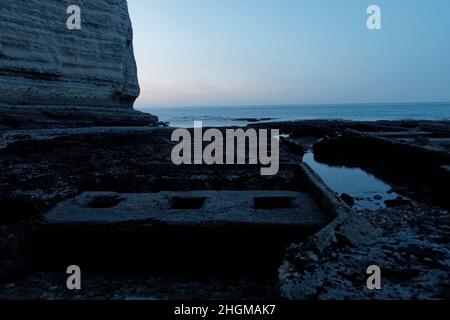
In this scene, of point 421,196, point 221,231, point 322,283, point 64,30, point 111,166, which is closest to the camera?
point 322,283

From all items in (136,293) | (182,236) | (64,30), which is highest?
(64,30)

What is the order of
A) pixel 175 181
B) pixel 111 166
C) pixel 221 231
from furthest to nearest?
pixel 111 166
pixel 175 181
pixel 221 231

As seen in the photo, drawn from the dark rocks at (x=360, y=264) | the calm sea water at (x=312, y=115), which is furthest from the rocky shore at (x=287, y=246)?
the calm sea water at (x=312, y=115)

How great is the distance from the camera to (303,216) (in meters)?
4.03

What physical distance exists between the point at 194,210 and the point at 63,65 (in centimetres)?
2311

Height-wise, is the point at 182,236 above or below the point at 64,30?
below

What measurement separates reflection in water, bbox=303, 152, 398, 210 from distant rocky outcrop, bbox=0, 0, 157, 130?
16.7 meters

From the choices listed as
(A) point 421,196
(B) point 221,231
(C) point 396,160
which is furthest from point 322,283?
(C) point 396,160

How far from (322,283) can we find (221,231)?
166 cm

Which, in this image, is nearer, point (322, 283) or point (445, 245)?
point (322, 283)

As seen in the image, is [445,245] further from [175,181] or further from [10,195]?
[10,195]

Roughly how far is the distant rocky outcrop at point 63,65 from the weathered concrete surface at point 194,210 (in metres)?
16.0

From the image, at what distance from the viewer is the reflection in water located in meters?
7.20

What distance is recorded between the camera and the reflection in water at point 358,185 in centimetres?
720
